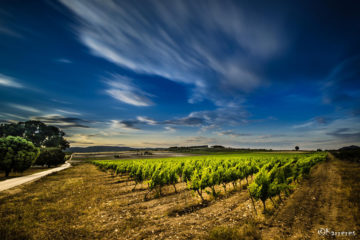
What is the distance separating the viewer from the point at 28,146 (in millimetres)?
30078

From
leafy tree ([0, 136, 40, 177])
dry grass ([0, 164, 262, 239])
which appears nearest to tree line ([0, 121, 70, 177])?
leafy tree ([0, 136, 40, 177])

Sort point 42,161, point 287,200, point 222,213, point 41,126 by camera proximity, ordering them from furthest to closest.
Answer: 1. point 41,126
2. point 42,161
3. point 287,200
4. point 222,213

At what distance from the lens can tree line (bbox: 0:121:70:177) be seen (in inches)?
1070

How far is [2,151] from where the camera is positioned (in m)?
26.2

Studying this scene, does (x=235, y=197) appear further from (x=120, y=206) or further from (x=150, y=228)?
(x=120, y=206)

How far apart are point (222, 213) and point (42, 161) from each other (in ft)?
217

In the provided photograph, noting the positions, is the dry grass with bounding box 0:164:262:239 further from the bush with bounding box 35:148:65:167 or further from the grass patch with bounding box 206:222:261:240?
the bush with bounding box 35:148:65:167

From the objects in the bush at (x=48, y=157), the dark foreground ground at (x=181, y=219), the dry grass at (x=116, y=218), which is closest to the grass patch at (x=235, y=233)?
the dark foreground ground at (x=181, y=219)

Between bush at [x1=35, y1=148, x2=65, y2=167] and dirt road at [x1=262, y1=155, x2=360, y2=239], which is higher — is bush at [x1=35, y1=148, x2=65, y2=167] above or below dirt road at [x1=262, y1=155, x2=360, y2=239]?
below

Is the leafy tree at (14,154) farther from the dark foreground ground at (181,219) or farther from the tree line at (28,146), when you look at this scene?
the dark foreground ground at (181,219)

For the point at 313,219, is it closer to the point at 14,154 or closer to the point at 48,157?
the point at 14,154

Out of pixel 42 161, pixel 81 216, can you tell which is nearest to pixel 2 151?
pixel 81 216

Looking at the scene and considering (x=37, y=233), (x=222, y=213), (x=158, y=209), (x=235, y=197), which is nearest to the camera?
(x=37, y=233)

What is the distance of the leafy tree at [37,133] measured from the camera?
102 meters
